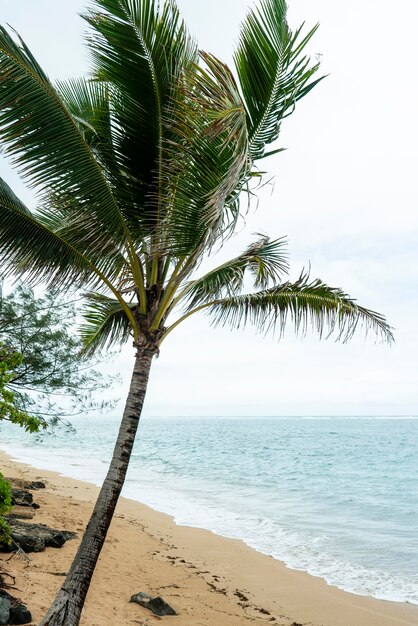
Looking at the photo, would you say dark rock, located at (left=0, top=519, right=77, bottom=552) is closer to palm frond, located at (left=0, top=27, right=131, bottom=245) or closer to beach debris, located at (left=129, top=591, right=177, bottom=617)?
beach debris, located at (left=129, top=591, right=177, bottom=617)

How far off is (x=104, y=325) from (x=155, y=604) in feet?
12.5

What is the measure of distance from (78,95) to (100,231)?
234cm

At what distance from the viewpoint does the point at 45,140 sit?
4.77m

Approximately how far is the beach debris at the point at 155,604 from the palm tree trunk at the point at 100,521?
1664 millimetres

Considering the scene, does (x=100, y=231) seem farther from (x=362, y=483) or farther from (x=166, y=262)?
(x=362, y=483)

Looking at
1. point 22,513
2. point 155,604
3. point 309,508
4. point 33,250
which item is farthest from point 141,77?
point 309,508

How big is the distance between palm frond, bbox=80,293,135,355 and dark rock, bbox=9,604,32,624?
3726 mm

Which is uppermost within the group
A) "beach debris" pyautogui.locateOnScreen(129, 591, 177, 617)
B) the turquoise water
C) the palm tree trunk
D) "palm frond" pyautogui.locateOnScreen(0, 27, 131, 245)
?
"palm frond" pyautogui.locateOnScreen(0, 27, 131, 245)

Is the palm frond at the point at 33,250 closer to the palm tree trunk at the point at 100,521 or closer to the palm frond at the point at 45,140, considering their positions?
the palm frond at the point at 45,140

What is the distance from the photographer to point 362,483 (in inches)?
945

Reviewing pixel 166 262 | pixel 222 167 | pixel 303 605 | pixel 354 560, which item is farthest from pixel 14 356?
pixel 354 560

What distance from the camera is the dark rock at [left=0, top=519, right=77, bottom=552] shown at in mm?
7012

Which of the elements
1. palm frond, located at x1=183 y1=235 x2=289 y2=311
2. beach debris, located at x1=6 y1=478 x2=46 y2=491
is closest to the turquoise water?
beach debris, located at x1=6 y1=478 x2=46 y2=491

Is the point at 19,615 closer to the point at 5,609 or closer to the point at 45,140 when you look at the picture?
the point at 5,609
